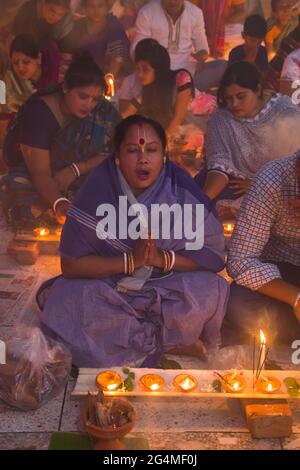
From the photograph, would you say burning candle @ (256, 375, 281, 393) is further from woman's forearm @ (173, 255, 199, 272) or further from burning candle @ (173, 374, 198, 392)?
woman's forearm @ (173, 255, 199, 272)

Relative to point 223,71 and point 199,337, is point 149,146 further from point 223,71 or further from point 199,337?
point 223,71

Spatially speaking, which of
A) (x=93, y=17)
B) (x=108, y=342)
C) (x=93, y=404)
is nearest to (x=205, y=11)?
(x=93, y=17)

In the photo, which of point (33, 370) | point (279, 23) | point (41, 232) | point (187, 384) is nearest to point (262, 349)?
point (187, 384)

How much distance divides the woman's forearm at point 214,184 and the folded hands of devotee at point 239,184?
0.11 m

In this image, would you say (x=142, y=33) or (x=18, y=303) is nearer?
(x=18, y=303)

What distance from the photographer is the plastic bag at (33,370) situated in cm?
309

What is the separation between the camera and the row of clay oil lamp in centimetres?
308

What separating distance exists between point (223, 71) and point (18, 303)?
3.18 m

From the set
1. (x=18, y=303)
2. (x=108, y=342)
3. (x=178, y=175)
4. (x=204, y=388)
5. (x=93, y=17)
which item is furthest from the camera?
(x=93, y=17)

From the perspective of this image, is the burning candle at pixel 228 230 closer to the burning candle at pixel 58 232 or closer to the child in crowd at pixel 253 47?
the burning candle at pixel 58 232

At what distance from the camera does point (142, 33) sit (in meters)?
5.71

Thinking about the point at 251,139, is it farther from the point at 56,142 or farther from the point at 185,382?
the point at 185,382
